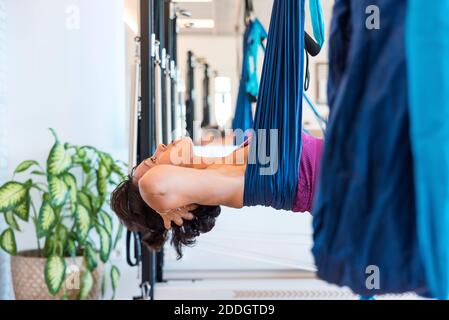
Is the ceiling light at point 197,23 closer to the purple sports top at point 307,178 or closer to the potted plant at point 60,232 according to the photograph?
the potted plant at point 60,232

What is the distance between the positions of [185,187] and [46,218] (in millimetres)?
979

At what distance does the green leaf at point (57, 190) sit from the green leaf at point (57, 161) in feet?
0.10

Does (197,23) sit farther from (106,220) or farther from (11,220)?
(11,220)

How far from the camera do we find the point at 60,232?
2.12 meters

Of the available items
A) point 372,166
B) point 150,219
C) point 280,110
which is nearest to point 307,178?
point 280,110

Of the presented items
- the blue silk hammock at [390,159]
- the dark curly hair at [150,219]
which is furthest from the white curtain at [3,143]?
the blue silk hammock at [390,159]

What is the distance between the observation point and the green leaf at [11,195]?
2006 mm

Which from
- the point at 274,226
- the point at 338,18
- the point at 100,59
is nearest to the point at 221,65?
the point at 100,59

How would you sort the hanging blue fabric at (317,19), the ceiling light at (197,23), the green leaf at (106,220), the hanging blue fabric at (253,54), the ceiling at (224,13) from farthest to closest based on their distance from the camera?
1. the ceiling light at (197,23)
2. the ceiling at (224,13)
3. the hanging blue fabric at (253,54)
4. the green leaf at (106,220)
5. the hanging blue fabric at (317,19)

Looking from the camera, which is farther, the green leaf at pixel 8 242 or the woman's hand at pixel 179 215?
the green leaf at pixel 8 242

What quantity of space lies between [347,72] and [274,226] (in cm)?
189

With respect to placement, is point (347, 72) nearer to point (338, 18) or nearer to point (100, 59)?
point (338, 18)

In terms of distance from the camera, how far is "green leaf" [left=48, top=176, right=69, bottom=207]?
2.01 metres

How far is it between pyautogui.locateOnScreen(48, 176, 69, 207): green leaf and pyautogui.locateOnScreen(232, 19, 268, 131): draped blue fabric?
3.13ft
